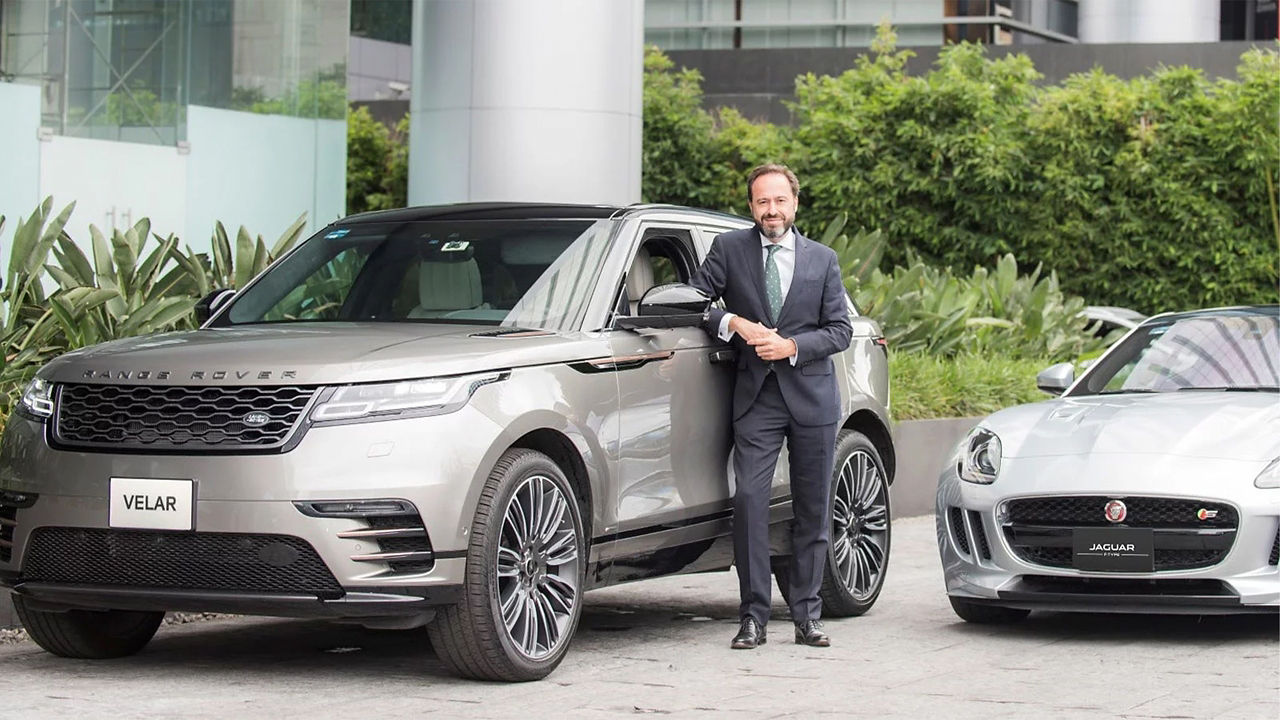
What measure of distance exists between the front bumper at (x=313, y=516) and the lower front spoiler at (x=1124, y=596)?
9.03ft

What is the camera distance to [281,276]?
811 cm

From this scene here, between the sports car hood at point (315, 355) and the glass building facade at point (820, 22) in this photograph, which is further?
the glass building facade at point (820, 22)

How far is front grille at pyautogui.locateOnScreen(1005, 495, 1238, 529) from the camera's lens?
25.7 feet

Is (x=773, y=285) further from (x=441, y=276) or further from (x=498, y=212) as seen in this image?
(x=441, y=276)

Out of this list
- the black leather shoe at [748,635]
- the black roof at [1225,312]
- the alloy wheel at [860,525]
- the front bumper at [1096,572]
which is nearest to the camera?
the front bumper at [1096,572]

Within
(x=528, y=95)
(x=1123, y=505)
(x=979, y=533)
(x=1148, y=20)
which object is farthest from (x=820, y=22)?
(x=1123, y=505)

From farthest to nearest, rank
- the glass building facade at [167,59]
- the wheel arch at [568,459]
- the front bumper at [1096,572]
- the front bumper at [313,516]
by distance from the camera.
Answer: the glass building facade at [167,59]
the front bumper at [1096,572]
the wheel arch at [568,459]
the front bumper at [313,516]

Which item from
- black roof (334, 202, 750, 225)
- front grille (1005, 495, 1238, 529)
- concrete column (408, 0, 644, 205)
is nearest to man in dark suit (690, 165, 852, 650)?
black roof (334, 202, 750, 225)

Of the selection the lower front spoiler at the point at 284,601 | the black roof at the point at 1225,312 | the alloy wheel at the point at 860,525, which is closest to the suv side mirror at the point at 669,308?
the alloy wheel at the point at 860,525

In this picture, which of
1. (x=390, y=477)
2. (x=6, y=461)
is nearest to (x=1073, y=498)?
(x=390, y=477)

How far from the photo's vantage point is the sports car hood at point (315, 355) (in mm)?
6426

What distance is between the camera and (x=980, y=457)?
858cm

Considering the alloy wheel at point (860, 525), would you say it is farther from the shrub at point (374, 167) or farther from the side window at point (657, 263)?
the shrub at point (374, 167)

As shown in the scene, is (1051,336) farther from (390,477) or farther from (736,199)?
(390,477)
